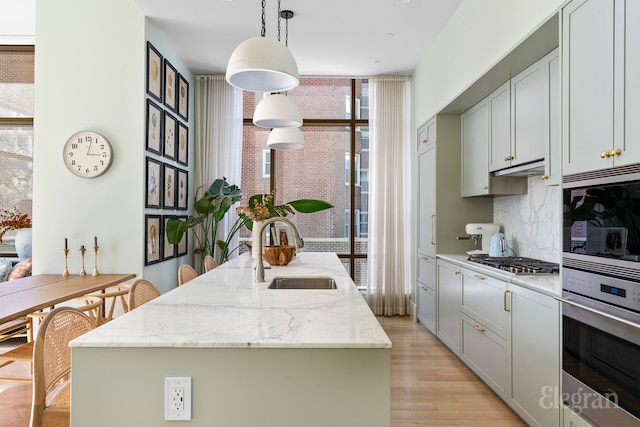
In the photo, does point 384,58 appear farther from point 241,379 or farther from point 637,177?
point 241,379

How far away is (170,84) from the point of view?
15.2 ft

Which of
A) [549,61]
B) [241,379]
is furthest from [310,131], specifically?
[241,379]

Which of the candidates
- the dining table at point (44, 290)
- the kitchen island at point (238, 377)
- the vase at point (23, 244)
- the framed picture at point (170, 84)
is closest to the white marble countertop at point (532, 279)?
the kitchen island at point (238, 377)

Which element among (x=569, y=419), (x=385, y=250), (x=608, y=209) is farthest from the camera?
(x=385, y=250)

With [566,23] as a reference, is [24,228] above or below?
below

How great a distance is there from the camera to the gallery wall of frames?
4071 millimetres

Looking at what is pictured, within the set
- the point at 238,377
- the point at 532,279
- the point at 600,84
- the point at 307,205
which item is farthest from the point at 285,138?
the point at 238,377

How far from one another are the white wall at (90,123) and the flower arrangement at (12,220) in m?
0.97

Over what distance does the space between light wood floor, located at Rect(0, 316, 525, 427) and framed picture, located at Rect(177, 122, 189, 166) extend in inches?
107

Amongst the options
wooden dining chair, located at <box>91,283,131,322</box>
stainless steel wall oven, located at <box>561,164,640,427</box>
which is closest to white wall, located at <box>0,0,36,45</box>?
wooden dining chair, located at <box>91,283,131,322</box>

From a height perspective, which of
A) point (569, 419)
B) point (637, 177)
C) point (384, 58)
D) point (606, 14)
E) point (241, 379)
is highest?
point (384, 58)

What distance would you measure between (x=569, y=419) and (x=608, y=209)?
3.45 feet

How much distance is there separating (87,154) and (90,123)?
0.29 m

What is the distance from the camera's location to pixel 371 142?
5.58m
